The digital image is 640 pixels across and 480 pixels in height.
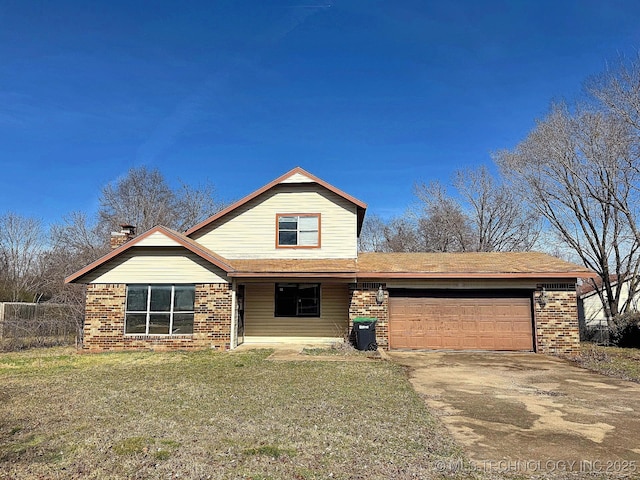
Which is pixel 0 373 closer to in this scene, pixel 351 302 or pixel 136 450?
pixel 136 450

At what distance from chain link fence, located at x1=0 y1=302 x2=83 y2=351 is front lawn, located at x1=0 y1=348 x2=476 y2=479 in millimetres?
5940

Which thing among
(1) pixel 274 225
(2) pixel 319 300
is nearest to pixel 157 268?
(1) pixel 274 225

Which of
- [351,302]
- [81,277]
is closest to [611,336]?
[351,302]

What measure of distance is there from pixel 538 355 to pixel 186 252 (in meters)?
11.3

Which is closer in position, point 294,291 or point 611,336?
point 294,291

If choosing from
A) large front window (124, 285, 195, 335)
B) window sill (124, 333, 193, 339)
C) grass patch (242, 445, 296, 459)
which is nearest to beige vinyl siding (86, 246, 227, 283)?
large front window (124, 285, 195, 335)

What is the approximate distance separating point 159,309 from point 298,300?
471cm

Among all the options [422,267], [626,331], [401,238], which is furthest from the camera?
[401,238]

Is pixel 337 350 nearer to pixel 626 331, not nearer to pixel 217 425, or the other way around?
pixel 217 425

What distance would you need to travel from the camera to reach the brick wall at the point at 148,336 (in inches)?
510

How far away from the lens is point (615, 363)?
1156cm

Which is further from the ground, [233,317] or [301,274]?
[301,274]

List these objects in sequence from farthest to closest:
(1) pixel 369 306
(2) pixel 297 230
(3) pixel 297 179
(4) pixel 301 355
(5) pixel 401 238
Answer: (5) pixel 401 238 < (3) pixel 297 179 < (2) pixel 297 230 < (1) pixel 369 306 < (4) pixel 301 355

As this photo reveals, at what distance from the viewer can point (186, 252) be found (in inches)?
526
